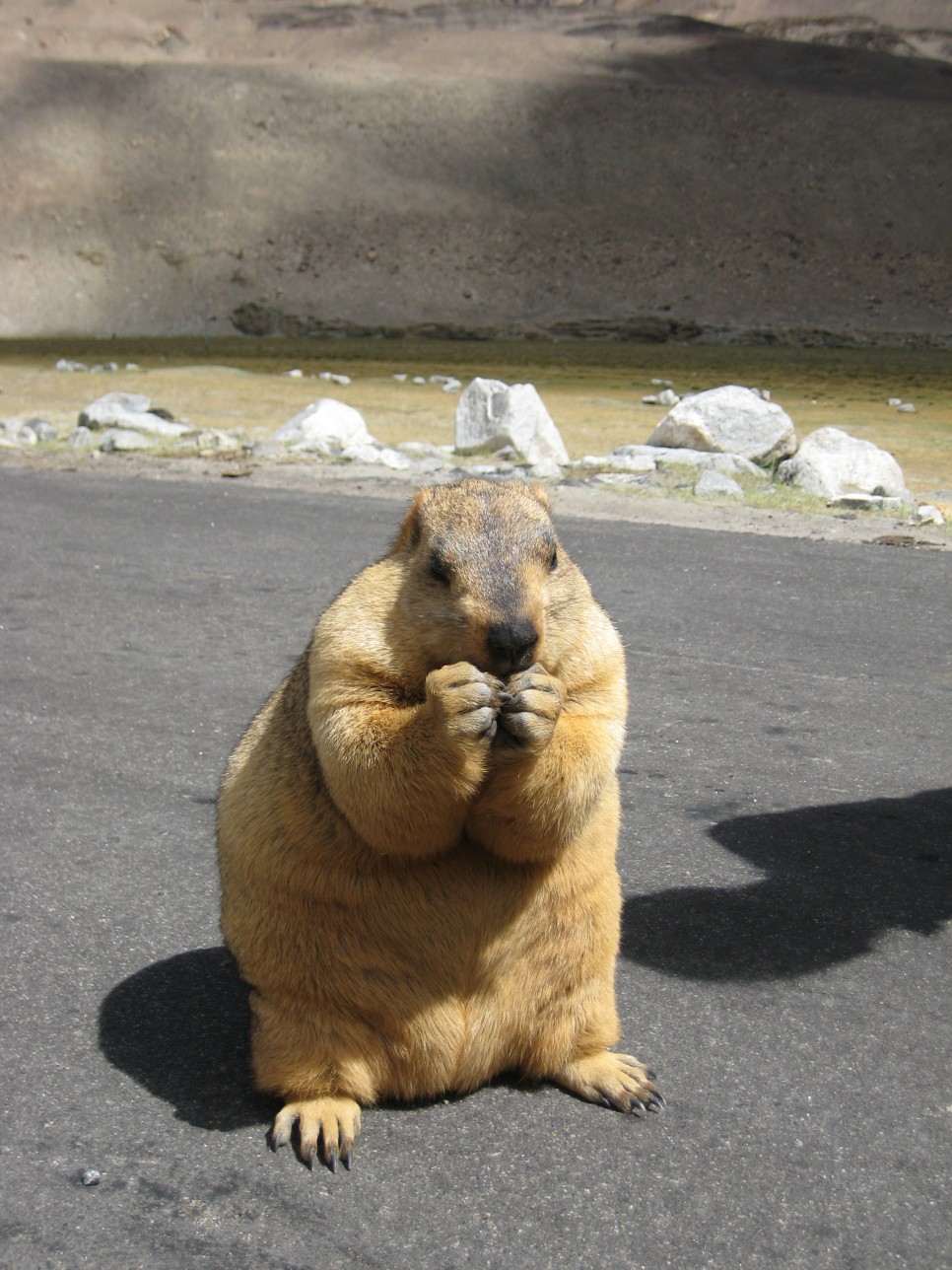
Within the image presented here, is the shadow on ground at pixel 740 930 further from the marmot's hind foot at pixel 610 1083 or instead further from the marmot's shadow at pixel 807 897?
the marmot's hind foot at pixel 610 1083

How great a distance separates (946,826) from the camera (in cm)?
557

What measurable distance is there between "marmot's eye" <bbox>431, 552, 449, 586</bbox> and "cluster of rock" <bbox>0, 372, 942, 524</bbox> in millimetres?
10068

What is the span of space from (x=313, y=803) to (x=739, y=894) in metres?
2.14

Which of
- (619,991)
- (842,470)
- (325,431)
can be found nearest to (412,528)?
(619,991)

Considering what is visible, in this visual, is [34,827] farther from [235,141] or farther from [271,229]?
[235,141]

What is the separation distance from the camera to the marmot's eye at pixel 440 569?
3232 millimetres

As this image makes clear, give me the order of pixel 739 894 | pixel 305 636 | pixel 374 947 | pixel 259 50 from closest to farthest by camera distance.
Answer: pixel 374 947 < pixel 739 894 < pixel 305 636 < pixel 259 50

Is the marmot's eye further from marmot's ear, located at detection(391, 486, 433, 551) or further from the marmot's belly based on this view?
the marmot's belly

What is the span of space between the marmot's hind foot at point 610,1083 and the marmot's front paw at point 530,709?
104 centimetres

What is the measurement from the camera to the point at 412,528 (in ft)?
11.8

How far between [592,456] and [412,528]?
45.2ft

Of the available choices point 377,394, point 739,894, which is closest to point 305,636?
point 739,894

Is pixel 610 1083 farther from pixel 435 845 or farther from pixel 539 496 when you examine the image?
pixel 539 496

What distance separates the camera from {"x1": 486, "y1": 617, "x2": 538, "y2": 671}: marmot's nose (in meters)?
3.04
